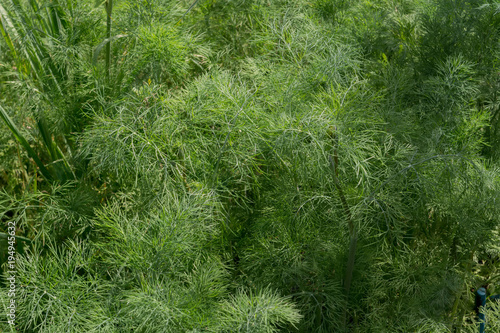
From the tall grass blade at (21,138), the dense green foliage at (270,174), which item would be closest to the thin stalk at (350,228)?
the dense green foliage at (270,174)

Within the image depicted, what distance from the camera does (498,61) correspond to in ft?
5.74

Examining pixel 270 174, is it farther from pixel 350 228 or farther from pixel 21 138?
pixel 21 138

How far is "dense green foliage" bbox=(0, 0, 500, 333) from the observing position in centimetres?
152

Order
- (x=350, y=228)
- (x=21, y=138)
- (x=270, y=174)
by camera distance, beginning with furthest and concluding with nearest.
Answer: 1. (x=21, y=138)
2. (x=270, y=174)
3. (x=350, y=228)

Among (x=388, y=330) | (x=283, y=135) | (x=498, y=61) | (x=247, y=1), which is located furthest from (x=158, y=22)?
(x=388, y=330)

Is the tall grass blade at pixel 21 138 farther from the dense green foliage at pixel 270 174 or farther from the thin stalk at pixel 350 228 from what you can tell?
the thin stalk at pixel 350 228

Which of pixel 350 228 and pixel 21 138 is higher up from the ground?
pixel 21 138

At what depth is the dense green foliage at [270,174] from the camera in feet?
4.99

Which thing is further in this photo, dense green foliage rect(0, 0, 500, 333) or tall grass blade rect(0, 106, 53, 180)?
tall grass blade rect(0, 106, 53, 180)

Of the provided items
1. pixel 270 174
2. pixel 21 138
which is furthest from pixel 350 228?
pixel 21 138

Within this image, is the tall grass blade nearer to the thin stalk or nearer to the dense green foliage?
the dense green foliage

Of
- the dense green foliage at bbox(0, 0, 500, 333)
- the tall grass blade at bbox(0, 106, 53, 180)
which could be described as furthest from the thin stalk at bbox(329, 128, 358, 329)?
the tall grass blade at bbox(0, 106, 53, 180)

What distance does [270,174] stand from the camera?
1782 millimetres

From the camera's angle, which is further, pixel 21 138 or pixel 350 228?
pixel 21 138
